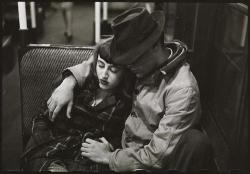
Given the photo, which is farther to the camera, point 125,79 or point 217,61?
point 217,61

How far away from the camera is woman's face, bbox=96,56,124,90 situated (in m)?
1.97

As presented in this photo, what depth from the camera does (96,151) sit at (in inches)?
75.9

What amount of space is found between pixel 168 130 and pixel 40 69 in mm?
1036

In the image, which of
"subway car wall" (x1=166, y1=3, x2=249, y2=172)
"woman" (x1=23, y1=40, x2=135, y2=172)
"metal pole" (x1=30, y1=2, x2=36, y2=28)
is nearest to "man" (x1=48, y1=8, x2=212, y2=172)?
"woman" (x1=23, y1=40, x2=135, y2=172)

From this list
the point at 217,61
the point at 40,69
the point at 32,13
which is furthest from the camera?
the point at 32,13

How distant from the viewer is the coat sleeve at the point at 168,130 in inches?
67.7

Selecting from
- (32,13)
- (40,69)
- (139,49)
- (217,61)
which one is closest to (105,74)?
(139,49)

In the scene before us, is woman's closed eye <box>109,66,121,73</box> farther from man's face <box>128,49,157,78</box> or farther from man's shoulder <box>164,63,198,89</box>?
man's shoulder <box>164,63,198,89</box>

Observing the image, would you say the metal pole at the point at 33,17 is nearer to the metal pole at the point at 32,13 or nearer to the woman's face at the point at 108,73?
the metal pole at the point at 32,13

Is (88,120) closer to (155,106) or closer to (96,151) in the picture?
(96,151)

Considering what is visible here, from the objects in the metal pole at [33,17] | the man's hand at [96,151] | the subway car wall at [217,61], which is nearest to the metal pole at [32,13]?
the metal pole at [33,17]

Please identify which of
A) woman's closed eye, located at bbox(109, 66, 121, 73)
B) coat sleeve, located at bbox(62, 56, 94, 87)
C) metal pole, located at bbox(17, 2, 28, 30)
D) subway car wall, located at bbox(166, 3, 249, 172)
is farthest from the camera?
subway car wall, located at bbox(166, 3, 249, 172)

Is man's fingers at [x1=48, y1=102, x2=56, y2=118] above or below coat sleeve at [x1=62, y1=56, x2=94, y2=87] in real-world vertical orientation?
below

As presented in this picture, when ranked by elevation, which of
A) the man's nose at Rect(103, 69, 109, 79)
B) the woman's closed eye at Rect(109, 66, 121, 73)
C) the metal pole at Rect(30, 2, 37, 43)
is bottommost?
the metal pole at Rect(30, 2, 37, 43)
